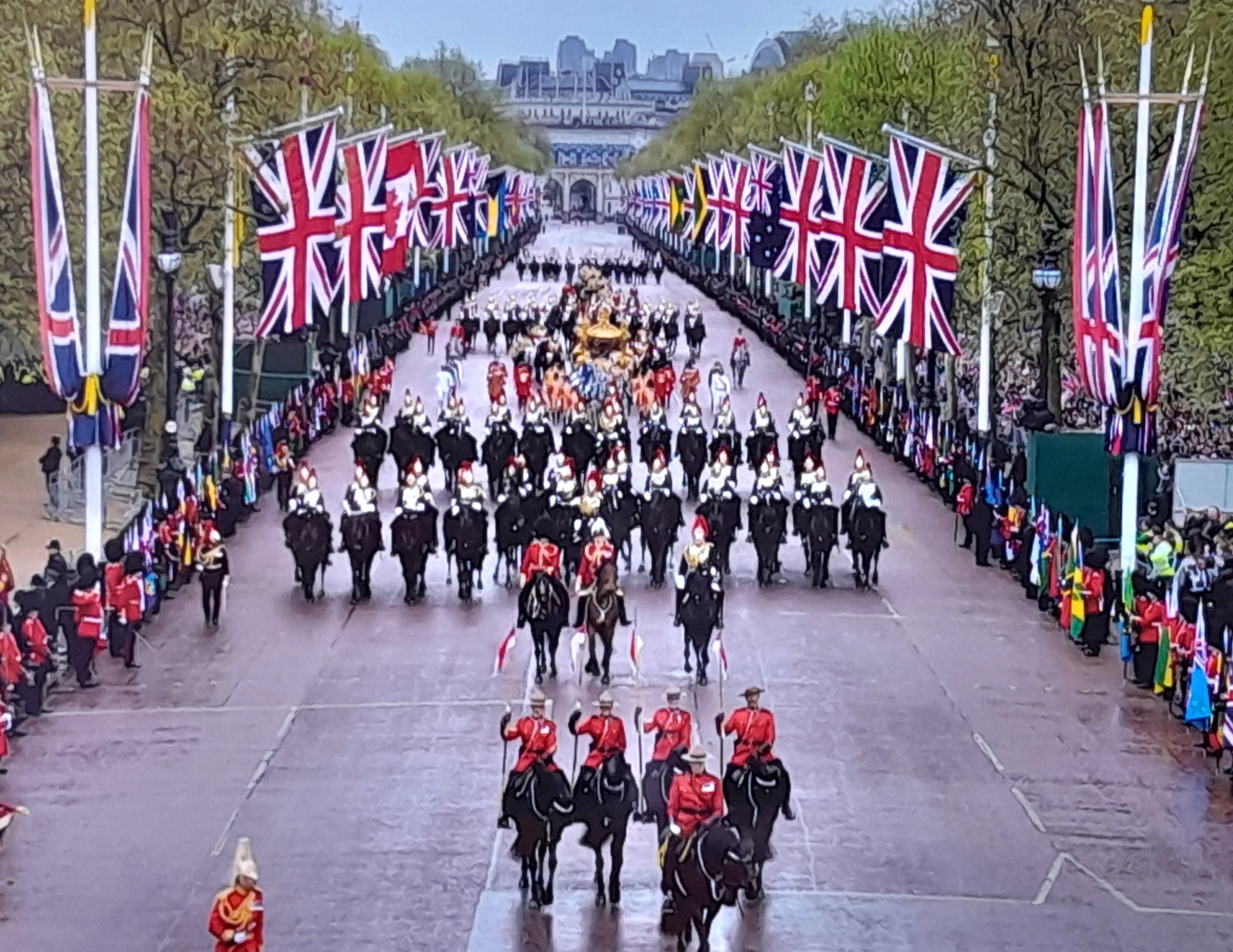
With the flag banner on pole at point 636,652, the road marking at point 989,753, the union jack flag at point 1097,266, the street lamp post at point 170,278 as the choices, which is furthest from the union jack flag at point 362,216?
the road marking at point 989,753

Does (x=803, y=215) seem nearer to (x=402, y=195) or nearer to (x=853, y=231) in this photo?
(x=853, y=231)

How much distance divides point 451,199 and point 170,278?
31991 mm

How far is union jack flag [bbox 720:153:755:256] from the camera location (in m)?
62.8

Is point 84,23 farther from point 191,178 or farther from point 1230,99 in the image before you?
point 1230,99

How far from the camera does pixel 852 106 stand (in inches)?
2405

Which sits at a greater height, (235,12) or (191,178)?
(235,12)

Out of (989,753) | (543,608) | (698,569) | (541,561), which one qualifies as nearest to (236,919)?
(989,753)

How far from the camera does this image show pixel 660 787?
639 inches

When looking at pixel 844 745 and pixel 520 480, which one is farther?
pixel 520 480

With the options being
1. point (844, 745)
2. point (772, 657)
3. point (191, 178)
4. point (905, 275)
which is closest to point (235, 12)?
point (191, 178)

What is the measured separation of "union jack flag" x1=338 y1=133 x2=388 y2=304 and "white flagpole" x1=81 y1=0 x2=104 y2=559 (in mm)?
11910

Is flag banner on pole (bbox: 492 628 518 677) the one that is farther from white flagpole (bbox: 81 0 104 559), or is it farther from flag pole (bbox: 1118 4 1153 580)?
flag pole (bbox: 1118 4 1153 580)

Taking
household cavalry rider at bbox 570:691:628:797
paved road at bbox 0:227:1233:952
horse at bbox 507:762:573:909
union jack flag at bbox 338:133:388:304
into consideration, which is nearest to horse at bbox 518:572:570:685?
paved road at bbox 0:227:1233:952

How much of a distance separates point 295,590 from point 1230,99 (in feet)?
48.2
